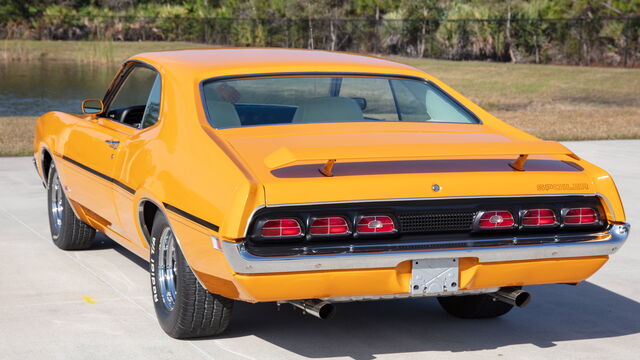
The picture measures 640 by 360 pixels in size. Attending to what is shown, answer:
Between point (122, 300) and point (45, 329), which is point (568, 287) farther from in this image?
point (45, 329)

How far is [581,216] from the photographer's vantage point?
504 centimetres

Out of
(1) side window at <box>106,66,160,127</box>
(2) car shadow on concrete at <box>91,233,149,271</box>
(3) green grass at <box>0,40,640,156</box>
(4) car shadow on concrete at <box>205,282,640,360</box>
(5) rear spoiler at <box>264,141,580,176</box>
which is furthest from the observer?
(3) green grass at <box>0,40,640,156</box>

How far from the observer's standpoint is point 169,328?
543 centimetres

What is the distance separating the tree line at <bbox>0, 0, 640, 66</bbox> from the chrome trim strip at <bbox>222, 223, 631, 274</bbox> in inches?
1274

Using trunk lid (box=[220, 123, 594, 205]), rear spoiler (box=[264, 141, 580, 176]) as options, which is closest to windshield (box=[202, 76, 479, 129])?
trunk lid (box=[220, 123, 594, 205])

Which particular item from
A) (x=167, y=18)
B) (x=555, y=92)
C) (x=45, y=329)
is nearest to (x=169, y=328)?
(x=45, y=329)

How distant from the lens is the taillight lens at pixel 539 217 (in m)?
4.95

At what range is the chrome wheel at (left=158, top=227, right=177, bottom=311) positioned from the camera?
548 cm

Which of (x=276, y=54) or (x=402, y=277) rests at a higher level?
(x=276, y=54)

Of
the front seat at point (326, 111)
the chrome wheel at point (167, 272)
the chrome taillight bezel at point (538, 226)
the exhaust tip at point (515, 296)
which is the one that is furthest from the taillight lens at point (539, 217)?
the chrome wheel at point (167, 272)

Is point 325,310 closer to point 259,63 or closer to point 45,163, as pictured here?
point 259,63

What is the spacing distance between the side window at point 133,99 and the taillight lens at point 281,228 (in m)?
1.60

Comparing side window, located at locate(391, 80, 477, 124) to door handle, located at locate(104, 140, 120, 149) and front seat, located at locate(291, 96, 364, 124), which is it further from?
door handle, located at locate(104, 140, 120, 149)

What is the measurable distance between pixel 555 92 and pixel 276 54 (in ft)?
72.9
